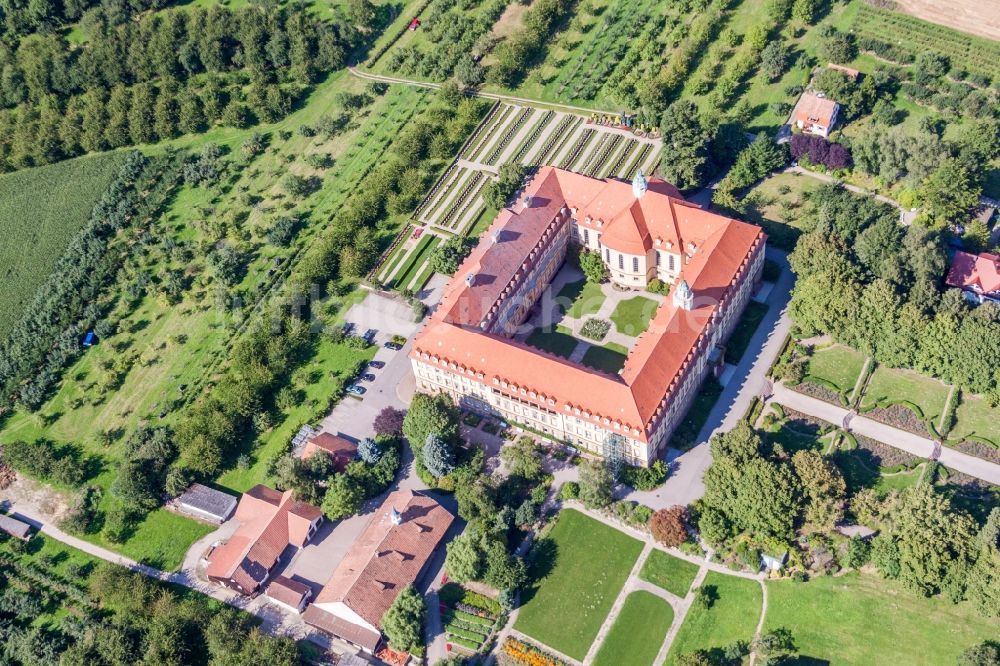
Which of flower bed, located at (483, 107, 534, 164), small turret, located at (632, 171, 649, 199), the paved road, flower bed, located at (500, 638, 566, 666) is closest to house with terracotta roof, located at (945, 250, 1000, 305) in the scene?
the paved road

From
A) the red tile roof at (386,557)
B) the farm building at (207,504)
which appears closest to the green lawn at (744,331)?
the red tile roof at (386,557)

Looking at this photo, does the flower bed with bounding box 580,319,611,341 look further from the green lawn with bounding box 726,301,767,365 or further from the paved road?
the paved road

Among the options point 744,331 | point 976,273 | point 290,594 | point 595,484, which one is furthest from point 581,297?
point 290,594

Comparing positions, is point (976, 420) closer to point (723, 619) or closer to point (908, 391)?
point (908, 391)

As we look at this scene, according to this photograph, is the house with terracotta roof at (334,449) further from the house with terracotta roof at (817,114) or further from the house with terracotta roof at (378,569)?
the house with terracotta roof at (817,114)

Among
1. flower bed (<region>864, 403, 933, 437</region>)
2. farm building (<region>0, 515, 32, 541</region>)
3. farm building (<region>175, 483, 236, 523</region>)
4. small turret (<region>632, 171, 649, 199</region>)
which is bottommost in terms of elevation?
farm building (<region>0, 515, 32, 541</region>)

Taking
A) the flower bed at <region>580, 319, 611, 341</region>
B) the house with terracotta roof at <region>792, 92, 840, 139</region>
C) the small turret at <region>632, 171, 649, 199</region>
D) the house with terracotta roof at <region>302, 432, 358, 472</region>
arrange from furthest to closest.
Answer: the house with terracotta roof at <region>792, 92, 840, 139</region> → the flower bed at <region>580, 319, 611, 341</region> → the small turret at <region>632, 171, 649, 199</region> → the house with terracotta roof at <region>302, 432, 358, 472</region>
